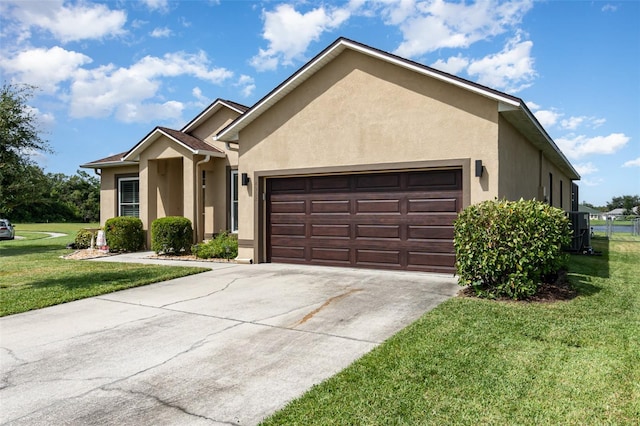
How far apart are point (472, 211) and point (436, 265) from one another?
2.36 meters

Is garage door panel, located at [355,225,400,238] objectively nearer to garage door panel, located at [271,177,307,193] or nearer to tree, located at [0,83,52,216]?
garage door panel, located at [271,177,307,193]

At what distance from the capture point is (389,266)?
992 cm

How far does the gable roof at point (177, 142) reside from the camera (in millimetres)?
14367

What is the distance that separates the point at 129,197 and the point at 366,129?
1192 centimetres

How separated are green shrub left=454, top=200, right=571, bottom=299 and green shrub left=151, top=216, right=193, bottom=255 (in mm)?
9726

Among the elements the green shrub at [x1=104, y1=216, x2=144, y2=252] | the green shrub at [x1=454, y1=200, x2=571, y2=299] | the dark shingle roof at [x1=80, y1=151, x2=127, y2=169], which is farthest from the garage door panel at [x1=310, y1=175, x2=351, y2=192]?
the dark shingle roof at [x1=80, y1=151, x2=127, y2=169]

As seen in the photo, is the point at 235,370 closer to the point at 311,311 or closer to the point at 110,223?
the point at 311,311

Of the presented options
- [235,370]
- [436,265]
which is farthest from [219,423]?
[436,265]

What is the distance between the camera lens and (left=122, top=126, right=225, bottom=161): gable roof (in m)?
14.4

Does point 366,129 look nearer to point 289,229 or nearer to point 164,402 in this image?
point 289,229

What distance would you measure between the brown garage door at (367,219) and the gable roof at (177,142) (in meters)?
4.14

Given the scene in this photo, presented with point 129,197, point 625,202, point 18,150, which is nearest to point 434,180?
point 129,197

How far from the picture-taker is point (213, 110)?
16.1 meters

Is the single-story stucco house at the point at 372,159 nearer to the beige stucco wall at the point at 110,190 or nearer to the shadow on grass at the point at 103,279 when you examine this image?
the shadow on grass at the point at 103,279
